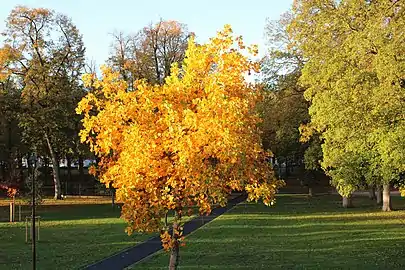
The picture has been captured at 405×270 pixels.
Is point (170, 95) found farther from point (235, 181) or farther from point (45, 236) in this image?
point (45, 236)

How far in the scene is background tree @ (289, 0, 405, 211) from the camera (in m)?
17.6

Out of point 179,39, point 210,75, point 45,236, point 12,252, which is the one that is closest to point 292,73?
point 179,39

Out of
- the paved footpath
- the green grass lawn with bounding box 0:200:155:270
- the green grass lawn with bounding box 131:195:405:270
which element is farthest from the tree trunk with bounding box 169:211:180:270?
the green grass lawn with bounding box 0:200:155:270

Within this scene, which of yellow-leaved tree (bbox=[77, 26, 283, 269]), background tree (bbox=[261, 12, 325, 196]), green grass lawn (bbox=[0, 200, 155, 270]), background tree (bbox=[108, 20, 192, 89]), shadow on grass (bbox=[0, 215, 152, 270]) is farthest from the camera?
background tree (bbox=[108, 20, 192, 89])

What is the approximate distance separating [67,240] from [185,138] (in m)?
12.7

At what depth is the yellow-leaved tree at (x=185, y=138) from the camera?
8.69 m

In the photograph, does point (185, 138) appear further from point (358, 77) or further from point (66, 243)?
point (66, 243)

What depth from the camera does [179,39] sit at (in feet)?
154

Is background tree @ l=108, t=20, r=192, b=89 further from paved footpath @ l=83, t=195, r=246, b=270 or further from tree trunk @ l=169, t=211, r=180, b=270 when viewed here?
tree trunk @ l=169, t=211, r=180, b=270

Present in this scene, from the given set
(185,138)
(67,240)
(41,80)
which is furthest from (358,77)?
(41,80)

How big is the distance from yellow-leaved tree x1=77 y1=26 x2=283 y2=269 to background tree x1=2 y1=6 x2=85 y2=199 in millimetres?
31390

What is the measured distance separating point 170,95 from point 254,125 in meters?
1.58

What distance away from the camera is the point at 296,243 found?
60.9 ft

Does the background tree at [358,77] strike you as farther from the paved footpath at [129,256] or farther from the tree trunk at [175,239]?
the tree trunk at [175,239]
